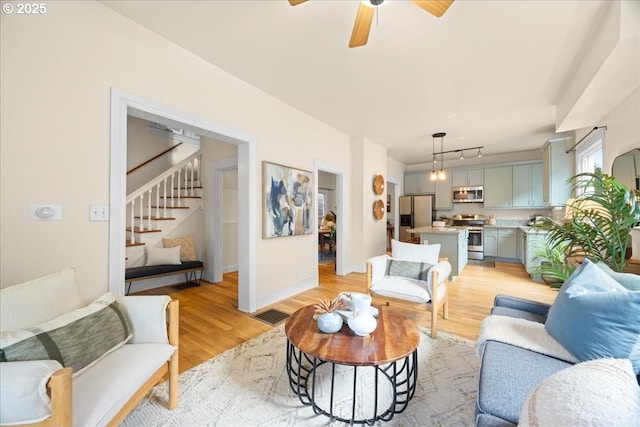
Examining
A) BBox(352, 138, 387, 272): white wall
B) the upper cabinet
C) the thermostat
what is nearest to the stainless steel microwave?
the upper cabinet

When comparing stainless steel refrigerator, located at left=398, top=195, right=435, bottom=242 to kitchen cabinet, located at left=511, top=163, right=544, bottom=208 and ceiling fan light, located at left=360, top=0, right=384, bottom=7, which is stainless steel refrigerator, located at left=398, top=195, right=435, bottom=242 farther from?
ceiling fan light, located at left=360, top=0, right=384, bottom=7

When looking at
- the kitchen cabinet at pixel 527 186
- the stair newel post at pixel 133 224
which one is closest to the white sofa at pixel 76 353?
the stair newel post at pixel 133 224

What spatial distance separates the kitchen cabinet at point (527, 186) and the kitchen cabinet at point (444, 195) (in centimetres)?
138

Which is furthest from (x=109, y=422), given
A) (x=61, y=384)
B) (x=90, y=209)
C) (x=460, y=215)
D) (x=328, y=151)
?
(x=460, y=215)

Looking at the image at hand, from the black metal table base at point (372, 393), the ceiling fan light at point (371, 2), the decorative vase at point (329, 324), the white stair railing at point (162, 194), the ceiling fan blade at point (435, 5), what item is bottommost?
the black metal table base at point (372, 393)

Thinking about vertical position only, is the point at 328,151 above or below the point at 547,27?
below

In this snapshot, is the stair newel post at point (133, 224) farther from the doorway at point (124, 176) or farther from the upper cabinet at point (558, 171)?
the upper cabinet at point (558, 171)

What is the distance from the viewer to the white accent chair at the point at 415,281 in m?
2.44

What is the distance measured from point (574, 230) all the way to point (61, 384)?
3.20m

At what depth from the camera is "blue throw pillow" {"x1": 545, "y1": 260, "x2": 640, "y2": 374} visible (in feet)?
3.45

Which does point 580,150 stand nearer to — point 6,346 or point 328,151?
point 328,151

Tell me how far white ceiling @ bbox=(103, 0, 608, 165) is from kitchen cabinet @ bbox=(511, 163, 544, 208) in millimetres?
2472

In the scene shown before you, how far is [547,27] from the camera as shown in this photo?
2.02m

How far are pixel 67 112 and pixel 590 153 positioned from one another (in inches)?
240
